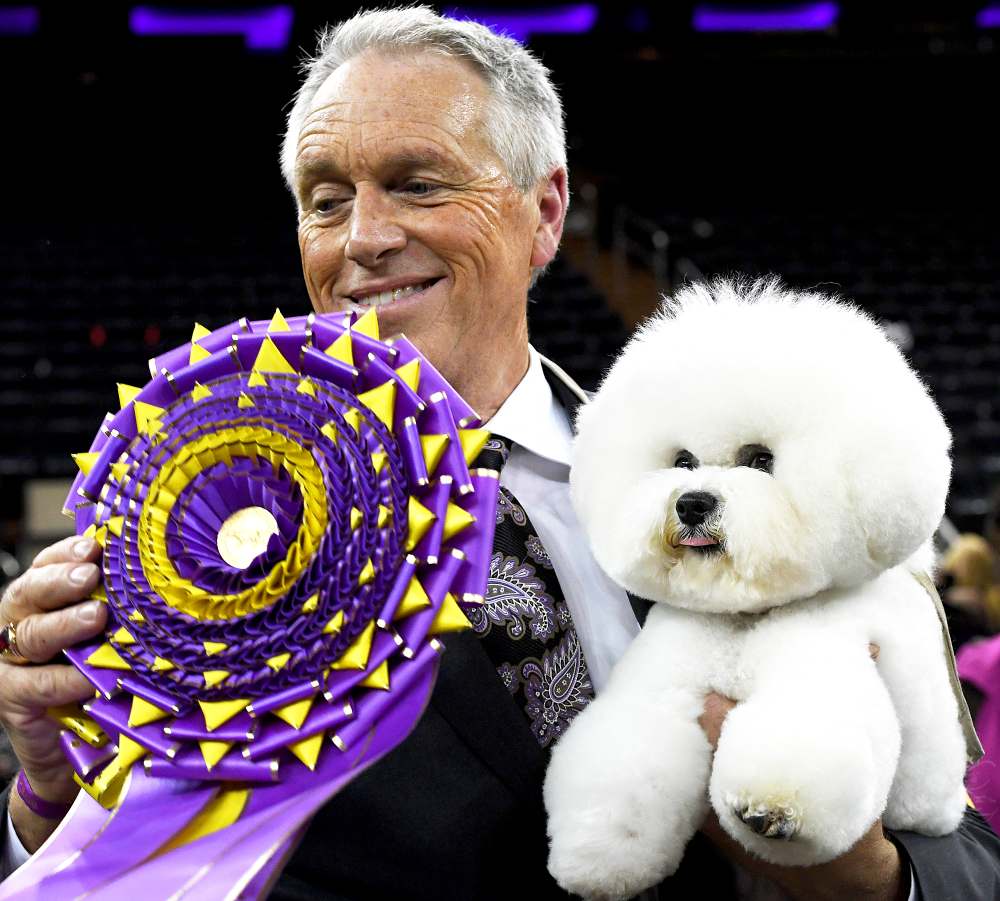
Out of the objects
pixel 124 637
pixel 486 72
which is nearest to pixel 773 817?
pixel 124 637

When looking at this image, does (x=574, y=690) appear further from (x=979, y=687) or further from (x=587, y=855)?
(x=979, y=687)

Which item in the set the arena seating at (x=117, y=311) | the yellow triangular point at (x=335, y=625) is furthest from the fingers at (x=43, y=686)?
the arena seating at (x=117, y=311)

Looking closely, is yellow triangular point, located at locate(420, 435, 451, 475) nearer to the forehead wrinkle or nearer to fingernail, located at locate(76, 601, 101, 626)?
fingernail, located at locate(76, 601, 101, 626)

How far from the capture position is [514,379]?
1592mm

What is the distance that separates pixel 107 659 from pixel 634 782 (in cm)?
45

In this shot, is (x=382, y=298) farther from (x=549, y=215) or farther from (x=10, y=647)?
(x=10, y=647)

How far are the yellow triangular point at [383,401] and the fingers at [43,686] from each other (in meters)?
0.33

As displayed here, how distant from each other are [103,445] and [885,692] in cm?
72

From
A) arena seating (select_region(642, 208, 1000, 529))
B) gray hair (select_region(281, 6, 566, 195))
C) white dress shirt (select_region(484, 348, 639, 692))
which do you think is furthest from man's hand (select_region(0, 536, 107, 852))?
Answer: arena seating (select_region(642, 208, 1000, 529))

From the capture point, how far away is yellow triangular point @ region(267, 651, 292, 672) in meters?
1.03

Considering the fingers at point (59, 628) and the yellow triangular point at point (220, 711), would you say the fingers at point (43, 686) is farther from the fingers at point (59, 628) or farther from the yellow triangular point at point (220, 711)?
the yellow triangular point at point (220, 711)

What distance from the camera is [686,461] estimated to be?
1.14 m

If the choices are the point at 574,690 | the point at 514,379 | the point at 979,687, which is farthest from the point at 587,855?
the point at 979,687

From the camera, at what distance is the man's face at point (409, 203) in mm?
1469
